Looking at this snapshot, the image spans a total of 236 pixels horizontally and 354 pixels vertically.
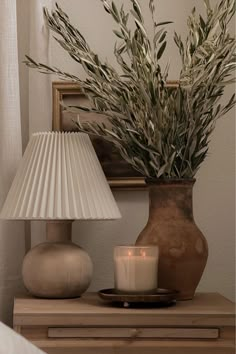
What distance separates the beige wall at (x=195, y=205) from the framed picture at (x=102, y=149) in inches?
1.6

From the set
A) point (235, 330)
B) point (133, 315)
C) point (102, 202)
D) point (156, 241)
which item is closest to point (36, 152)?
point (102, 202)

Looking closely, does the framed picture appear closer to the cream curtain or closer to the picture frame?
the picture frame

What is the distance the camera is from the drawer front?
1.52 metres

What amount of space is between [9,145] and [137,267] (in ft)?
1.52

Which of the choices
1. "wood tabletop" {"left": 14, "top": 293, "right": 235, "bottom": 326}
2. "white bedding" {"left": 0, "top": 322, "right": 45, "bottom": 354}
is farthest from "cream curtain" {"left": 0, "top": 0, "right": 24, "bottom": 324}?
"white bedding" {"left": 0, "top": 322, "right": 45, "bottom": 354}

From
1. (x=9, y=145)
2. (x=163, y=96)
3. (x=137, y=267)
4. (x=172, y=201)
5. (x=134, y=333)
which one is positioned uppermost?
(x=163, y=96)

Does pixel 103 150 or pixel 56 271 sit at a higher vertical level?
pixel 103 150

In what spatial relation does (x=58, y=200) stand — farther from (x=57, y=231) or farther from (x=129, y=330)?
(x=129, y=330)

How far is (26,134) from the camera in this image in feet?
6.46

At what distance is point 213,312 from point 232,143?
0.59 meters

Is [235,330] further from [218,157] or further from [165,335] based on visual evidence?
[218,157]

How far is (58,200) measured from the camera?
165 centimetres

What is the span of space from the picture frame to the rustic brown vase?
26cm

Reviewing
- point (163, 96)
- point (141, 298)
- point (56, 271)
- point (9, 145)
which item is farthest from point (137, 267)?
point (9, 145)
